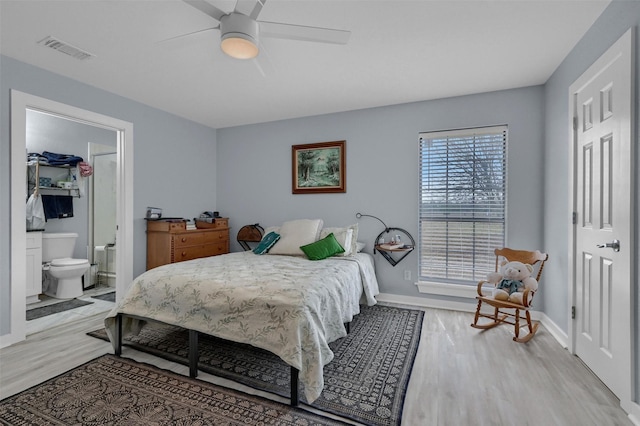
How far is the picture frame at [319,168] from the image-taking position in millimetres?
4039

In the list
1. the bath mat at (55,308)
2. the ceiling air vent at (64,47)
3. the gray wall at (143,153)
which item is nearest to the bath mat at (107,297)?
the bath mat at (55,308)

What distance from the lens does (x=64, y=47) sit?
8.06ft

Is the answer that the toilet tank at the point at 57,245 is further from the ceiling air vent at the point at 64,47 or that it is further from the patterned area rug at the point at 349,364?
the ceiling air vent at the point at 64,47

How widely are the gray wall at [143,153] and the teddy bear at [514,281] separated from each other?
3.99 metres

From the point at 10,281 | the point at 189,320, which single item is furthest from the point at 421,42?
the point at 10,281

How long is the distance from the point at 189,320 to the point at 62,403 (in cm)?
→ 80

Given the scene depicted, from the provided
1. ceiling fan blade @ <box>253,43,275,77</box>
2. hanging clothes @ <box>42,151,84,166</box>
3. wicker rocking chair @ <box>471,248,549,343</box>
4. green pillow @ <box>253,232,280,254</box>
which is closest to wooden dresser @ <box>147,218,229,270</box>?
green pillow @ <box>253,232,280,254</box>

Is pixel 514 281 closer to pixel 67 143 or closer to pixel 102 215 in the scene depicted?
pixel 102 215

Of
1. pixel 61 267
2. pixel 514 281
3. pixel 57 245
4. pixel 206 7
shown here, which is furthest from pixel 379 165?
pixel 57 245

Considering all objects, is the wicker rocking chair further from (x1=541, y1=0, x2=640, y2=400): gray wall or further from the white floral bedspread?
the white floral bedspread

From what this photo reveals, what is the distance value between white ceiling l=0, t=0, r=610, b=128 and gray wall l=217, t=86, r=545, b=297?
0.71ft

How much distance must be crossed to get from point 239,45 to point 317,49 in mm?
844

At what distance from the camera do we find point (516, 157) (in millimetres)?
3264

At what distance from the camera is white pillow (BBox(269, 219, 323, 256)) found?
3547mm
